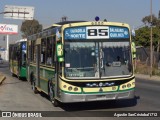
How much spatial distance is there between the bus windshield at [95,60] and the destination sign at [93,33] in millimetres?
193

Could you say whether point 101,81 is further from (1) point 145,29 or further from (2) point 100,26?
(1) point 145,29

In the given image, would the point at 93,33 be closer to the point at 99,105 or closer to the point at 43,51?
the point at 99,105

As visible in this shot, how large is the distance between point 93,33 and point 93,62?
93cm

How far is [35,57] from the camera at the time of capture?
19.2 metres

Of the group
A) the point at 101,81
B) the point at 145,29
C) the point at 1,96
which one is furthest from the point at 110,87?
the point at 145,29

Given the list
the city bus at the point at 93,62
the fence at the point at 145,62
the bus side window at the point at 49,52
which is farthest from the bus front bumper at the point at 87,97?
the fence at the point at 145,62

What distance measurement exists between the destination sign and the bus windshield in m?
0.19

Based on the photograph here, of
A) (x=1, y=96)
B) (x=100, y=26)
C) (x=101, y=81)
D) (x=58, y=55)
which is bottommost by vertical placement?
(x=1, y=96)

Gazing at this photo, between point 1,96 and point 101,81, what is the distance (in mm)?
6486

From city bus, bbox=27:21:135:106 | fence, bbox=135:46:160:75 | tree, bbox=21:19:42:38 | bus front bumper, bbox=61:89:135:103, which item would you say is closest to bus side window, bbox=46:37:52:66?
city bus, bbox=27:21:135:106

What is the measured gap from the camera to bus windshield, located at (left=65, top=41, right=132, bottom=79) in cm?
1319

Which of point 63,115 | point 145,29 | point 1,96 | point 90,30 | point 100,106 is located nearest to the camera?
point 63,115

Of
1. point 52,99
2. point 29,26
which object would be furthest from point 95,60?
point 29,26

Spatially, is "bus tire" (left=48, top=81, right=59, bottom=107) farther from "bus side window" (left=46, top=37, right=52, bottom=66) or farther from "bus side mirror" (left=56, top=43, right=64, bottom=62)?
"bus side mirror" (left=56, top=43, right=64, bottom=62)
